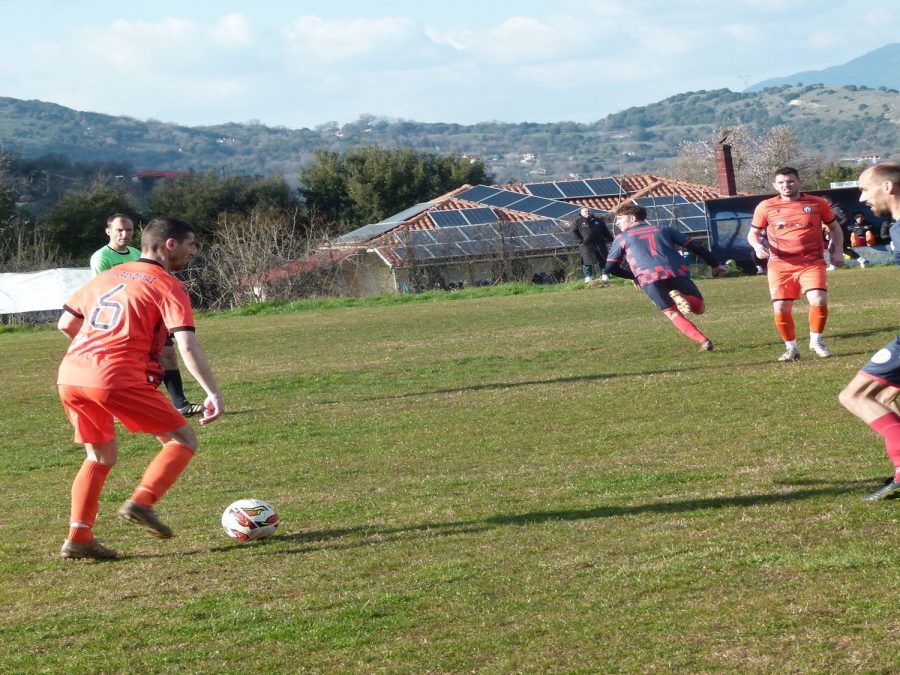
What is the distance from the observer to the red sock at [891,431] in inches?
238

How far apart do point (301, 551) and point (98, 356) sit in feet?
4.71

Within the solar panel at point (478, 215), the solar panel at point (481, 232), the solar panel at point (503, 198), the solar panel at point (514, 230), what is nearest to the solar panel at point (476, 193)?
the solar panel at point (503, 198)

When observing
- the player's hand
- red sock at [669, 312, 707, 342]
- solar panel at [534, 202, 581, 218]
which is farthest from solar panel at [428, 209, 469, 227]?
the player's hand

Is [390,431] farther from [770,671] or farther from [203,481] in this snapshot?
[770,671]

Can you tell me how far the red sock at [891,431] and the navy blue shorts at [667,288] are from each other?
7.37 m

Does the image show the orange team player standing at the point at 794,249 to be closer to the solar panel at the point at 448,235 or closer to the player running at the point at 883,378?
the player running at the point at 883,378

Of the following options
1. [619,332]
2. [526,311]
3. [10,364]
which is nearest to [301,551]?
[619,332]

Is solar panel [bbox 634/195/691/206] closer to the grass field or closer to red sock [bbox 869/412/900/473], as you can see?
Answer: the grass field

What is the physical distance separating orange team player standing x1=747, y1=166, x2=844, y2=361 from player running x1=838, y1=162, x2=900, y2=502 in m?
6.22

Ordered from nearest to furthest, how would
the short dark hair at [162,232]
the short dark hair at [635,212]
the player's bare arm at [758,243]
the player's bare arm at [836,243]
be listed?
the short dark hair at [162,232] < the player's bare arm at [836,243] < the player's bare arm at [758,243] < the short dark hair at [635,212]

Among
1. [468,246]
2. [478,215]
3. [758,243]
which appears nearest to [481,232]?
[468,246]

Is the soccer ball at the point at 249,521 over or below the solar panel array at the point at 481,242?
below

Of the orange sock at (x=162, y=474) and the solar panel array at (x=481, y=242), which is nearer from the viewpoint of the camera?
the orange sock at (x=162, y=474)

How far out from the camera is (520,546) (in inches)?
228
